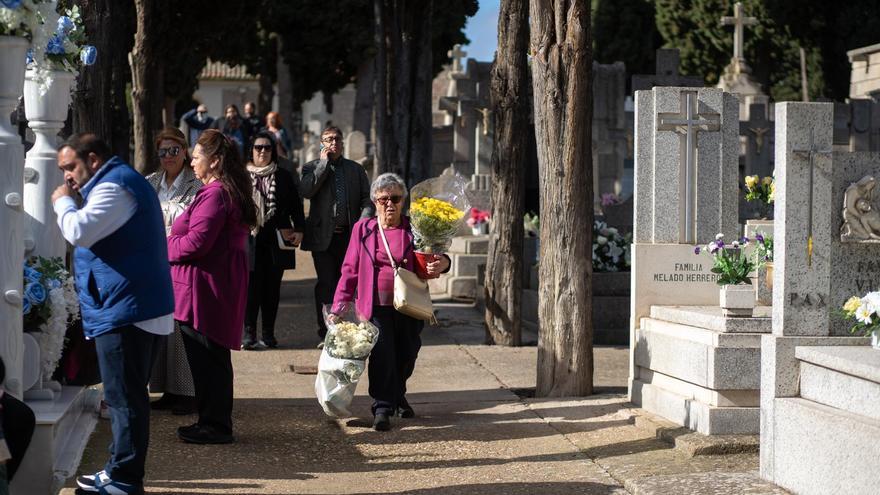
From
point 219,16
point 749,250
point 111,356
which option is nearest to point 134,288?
point 111,356

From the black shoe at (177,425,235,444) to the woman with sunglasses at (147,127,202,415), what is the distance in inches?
33.0

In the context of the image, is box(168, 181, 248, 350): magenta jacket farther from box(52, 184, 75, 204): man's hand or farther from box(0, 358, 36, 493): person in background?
box(0, 358, 36, 493): person in background

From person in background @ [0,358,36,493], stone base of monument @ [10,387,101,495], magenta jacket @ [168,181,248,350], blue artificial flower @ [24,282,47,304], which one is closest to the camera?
person in background @ [0,358,36,493]

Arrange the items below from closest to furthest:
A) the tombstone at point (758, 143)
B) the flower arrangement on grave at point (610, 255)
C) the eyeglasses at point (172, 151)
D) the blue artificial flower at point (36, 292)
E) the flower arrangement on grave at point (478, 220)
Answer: the blue artificial flower at point (36, 292), the eyeglasses at point (172, 151), the flower arrangement on grave at point (610, 255), the flower arrangement on grave at point (478, 220), the tombstone at point (758, 143)

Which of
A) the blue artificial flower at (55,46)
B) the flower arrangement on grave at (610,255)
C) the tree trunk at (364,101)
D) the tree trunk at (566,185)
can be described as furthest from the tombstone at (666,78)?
the tree trunk at (364,101)

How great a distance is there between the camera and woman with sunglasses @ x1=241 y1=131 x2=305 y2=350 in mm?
11547

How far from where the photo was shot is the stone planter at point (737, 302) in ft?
26.2

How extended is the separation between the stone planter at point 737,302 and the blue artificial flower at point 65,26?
393cm

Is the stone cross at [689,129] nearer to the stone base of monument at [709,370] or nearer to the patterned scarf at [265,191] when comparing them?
the stone base of monument at [709,370]

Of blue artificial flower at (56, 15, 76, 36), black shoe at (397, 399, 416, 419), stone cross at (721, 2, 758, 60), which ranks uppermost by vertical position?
stone cross at (721, 2, 758, 60)

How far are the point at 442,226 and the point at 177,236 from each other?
167 centimetres

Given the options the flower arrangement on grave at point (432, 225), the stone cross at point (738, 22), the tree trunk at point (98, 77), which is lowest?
the flower arrangement on grave at point (432, 225)

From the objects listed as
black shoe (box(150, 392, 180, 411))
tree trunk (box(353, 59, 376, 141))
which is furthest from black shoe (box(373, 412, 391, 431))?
tree trunk (box(353, 59, 376, 141))

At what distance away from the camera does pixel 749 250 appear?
8945 millimetres
